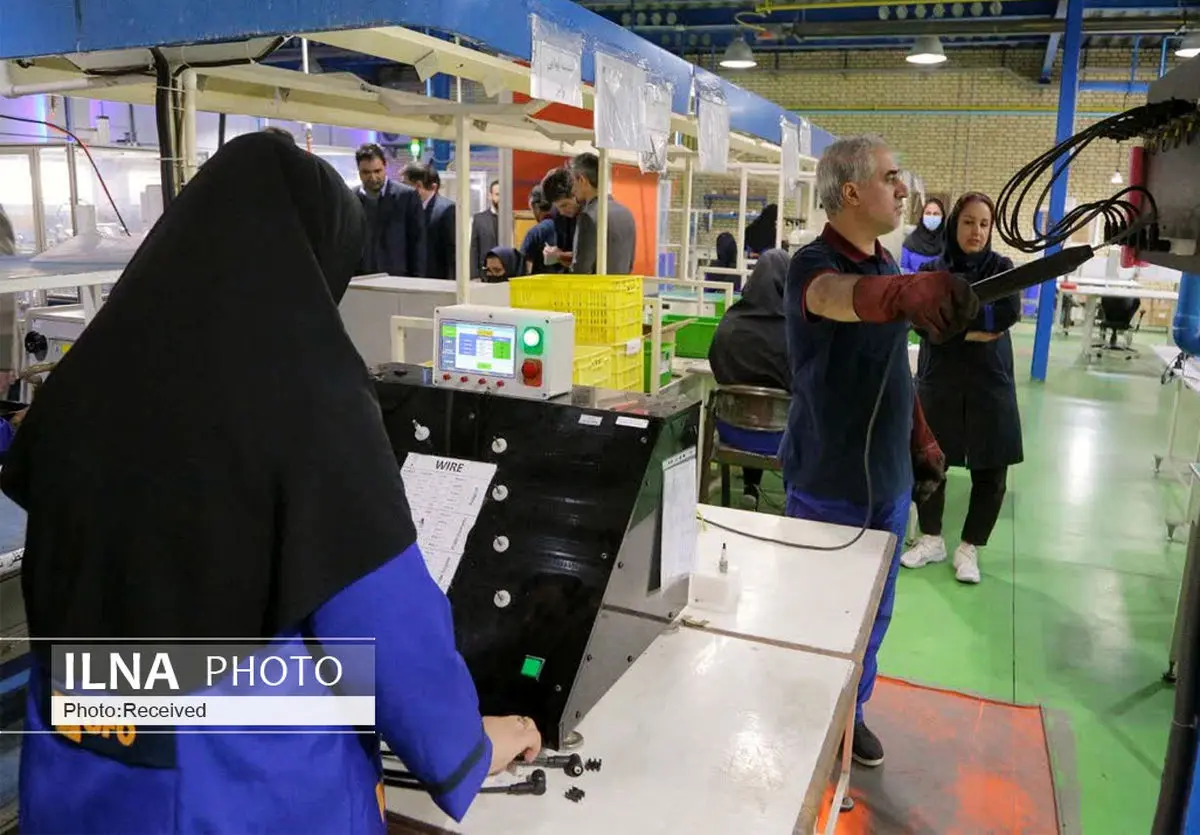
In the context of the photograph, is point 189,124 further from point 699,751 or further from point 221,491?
point 699,751

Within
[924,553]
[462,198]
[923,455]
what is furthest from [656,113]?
[924,553]

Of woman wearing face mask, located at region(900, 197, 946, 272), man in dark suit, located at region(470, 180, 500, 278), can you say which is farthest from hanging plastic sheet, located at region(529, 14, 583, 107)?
man in dark suit, located at region(470, 180, 500, 278)

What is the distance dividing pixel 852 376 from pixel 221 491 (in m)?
1.63

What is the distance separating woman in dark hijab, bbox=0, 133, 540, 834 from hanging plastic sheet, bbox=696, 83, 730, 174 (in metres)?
2.37

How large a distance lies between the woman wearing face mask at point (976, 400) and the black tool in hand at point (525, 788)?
2.82 m

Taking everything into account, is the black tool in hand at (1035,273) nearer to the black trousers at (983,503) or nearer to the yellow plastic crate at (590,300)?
the yellow plastic crate at (590,300)

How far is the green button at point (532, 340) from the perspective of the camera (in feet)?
4.73

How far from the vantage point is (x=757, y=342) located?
3.77 metres

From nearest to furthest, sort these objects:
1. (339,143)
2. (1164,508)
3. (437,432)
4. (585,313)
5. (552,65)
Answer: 1. (437,432)
2. (552,65)
3. (585,313)
4. (1164,508)
5. (339,143)

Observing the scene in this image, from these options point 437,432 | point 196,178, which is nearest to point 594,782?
point 437,432

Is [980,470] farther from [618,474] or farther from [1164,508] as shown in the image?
[618,474]

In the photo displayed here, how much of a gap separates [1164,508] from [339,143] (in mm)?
12056

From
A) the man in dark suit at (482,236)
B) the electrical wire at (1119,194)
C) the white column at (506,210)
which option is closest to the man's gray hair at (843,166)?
the electrical wire at (1119,194)

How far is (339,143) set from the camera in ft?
44.7
